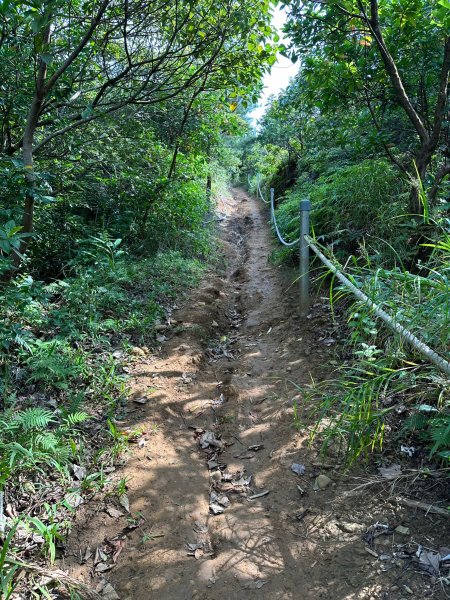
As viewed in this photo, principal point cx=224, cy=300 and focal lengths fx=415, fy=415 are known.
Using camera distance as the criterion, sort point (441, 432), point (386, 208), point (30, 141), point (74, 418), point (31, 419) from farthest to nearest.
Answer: point (386, 208)
point (30, 141)
point (74, 418)
point (31, 419)
point (441, 432)

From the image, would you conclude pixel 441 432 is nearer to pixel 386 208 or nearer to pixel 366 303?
pixel 366 303


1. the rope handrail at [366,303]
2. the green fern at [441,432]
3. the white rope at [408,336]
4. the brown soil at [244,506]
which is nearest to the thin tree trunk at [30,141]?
the brown soil at [244,506]

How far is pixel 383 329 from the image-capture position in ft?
9.96

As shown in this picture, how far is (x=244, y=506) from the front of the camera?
8.80ft

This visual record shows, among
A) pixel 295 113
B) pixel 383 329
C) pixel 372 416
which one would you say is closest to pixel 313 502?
pixel 372 416

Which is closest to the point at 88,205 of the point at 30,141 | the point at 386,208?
the point at 30,141

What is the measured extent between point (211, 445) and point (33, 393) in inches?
62.1

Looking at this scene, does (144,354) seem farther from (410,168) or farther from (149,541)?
(410,168)

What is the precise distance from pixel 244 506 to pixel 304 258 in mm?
2888

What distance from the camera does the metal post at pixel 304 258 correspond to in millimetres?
4570

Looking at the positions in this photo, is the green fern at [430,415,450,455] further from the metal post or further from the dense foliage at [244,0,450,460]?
the metal post

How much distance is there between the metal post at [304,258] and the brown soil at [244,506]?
0.81ft

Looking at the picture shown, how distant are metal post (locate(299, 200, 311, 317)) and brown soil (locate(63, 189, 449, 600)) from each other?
9.7 inches

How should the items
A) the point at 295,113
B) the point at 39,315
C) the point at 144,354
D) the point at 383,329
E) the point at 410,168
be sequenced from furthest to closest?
the point at 295,113
the point at 410,168
the point at 144,354
the point at 39,315
the point at 383,329
